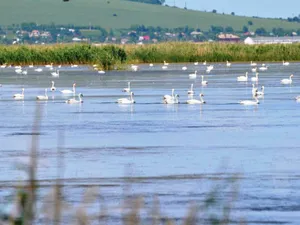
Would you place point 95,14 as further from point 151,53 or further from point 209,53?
point 209,53

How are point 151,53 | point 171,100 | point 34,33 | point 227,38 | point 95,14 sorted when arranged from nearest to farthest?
point 171,100
point 151,53
point 227,38
point 34,33
point 95,14

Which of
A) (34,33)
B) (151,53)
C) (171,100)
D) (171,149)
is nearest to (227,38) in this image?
Answer: (34,33)

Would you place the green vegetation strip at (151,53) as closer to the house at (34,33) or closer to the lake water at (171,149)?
the lake water at (171,149)

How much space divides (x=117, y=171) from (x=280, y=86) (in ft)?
70.2

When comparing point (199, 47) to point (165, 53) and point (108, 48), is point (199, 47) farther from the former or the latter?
point (108, 48)

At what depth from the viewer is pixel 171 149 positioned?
14883 mm

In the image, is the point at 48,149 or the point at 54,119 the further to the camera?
the point at 54,119

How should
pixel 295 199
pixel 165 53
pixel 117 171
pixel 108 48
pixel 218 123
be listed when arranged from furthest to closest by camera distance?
1. pixel 165 53
2. pixel 108 48
3. pixel 218 123
4. pixel 117 171
5. pixel 295 199

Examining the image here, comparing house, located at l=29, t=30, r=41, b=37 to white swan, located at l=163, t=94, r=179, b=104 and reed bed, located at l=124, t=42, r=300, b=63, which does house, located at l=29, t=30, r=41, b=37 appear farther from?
white swan, located at l=163, t=94, r=179, b=104

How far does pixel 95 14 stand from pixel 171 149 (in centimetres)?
16066

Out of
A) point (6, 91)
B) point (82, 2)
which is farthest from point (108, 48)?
point (82, 2)

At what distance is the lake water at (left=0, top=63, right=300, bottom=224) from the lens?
10258 mm

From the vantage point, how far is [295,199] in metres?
9.98

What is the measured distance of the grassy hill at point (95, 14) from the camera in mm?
171000
